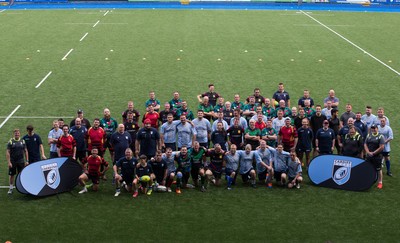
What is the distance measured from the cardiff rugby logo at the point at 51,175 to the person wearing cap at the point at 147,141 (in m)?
2.13

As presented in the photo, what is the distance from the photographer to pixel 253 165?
15430 mm

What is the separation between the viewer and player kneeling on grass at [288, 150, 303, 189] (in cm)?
1448

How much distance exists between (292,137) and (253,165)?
1199mm

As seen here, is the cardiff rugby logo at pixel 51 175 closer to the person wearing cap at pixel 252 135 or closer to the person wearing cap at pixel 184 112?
the person wearing cap at pixel 184 112

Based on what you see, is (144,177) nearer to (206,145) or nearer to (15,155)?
(206,145)

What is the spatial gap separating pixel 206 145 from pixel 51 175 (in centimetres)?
410

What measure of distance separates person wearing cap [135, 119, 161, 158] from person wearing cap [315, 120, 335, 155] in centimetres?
399

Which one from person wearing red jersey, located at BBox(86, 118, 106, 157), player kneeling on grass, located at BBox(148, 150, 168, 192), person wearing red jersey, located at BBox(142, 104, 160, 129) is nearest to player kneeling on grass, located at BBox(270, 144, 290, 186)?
player kneeling on grass, located at BBox(148, 150, 168, 192)

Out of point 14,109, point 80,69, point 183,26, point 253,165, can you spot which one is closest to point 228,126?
point 253,165

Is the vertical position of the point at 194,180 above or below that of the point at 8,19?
below

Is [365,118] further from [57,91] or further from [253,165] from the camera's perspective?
[57,91]

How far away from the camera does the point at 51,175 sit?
13.9 meters

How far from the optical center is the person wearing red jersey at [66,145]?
14.8m

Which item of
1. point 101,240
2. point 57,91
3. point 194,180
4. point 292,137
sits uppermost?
point 57,91
